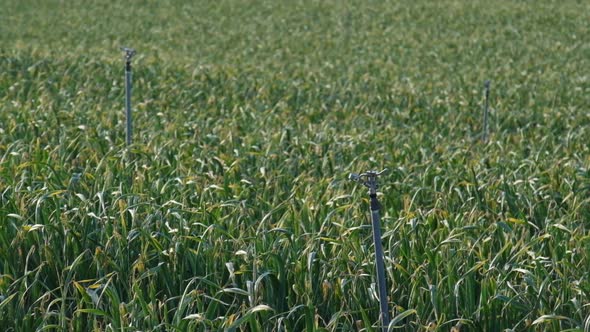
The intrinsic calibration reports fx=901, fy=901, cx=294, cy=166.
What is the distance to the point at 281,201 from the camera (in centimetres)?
520

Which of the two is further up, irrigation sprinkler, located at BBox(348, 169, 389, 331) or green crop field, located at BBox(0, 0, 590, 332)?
irrigation sprinkler, located at BBox(348, 169, 389, 331)

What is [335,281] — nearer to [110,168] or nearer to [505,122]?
[110,168]

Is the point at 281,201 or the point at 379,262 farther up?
the point at 379,262

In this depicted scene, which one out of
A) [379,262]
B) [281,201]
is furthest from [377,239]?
[281,201]

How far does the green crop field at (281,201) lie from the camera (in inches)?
136

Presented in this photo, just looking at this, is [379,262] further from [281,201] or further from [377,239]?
[281,201]

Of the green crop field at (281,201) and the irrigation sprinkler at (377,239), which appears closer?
the irrigation sprinkler at (377,239)

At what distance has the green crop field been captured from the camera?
11.3 ft

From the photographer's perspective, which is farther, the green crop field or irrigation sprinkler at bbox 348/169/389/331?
the green crop field

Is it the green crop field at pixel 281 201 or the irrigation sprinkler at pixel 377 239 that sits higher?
the irrigation sprinkler at pixel 377 239

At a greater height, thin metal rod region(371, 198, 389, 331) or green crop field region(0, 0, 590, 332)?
thin metal rod region(371, 198, 389, 331)

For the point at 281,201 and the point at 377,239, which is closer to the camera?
the point at 377,239

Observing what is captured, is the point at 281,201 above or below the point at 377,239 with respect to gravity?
below

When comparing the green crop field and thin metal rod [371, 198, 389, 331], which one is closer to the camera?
thin metal rod [371, 198, 389, 331]
